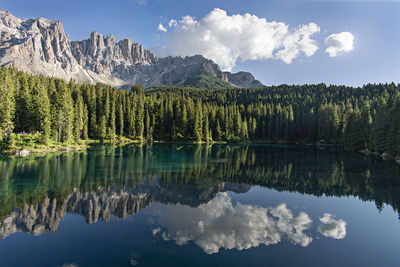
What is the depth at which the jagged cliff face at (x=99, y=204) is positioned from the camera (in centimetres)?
1664

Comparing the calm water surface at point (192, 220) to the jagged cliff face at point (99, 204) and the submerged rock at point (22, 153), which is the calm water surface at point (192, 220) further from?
the submerged rock at point (22, 153)

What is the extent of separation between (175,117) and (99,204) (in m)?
98.9

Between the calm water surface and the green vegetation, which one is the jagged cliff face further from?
the green vegetation

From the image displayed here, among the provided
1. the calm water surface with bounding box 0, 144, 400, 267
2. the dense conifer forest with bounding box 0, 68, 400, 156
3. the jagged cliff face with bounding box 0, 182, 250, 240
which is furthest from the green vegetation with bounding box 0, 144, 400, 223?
the dense conifer forest with bounding box 0, 68, 400, 156

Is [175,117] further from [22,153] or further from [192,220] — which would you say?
[192,220]

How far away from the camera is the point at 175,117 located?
119188mm

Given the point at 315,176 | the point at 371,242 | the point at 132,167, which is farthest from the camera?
the point at 132,167

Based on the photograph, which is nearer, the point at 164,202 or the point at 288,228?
the point at 288,228

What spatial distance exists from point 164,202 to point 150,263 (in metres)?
10.8

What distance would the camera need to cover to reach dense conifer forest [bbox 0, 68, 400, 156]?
202 feet

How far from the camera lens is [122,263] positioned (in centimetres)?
1227

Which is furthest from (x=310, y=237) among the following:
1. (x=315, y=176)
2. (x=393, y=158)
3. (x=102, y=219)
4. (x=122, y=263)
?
(x=393, y=158)

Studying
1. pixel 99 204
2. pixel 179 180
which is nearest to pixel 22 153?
pixel 179 180

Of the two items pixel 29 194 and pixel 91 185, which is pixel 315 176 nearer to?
pixel 91 185
